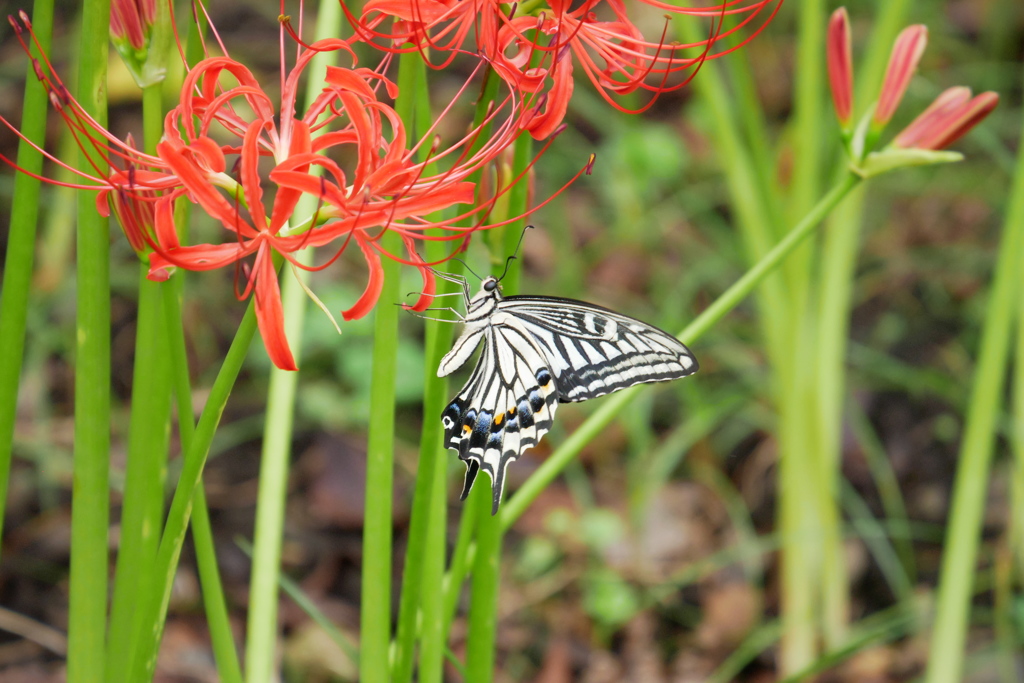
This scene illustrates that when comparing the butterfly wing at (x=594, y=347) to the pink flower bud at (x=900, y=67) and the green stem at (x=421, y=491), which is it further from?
the pink flower bud at (x=900, y=67)

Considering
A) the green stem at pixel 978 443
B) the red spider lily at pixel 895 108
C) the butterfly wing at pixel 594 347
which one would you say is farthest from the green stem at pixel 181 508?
the green stem at pixel 978 443

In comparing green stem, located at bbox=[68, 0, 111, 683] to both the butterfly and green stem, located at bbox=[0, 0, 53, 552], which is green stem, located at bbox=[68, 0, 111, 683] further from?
the butterfly

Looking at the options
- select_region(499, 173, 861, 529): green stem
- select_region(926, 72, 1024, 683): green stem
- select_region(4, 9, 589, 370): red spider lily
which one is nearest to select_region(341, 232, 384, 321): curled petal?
select_region(4, 9, 589, 370): red spider lily

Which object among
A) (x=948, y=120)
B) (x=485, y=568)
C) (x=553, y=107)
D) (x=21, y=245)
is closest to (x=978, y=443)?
(x=948, y=120)

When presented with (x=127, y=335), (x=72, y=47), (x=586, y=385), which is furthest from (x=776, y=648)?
(x=72, y=47)

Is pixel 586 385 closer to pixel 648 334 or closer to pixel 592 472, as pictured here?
pixel 648 334

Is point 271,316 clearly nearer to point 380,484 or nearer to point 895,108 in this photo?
point 380,484
